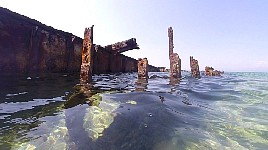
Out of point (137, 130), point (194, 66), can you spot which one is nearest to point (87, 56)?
point (137, 130)

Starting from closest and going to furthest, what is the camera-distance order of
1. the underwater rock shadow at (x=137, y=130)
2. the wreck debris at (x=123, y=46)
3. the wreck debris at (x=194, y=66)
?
the underwater rock shadow at (x=137, y=130) < the wreck debris at (x=123, y=46) < the wreck debris at (x=194, y=66)

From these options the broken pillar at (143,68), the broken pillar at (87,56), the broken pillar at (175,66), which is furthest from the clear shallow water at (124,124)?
the broken pillar at (175,66)

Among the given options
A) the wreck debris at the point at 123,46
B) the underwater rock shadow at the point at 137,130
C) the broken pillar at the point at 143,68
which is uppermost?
the wreck debris at the point at 123,46

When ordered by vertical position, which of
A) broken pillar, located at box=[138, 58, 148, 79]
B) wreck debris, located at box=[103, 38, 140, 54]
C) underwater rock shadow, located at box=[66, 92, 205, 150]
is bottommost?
underwater rock shadow, located at box=[66, 92, 205, 150]

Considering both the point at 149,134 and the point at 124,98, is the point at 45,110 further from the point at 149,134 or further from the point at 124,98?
the point at 149,134

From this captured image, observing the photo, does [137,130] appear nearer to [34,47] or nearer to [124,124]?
[124,124]

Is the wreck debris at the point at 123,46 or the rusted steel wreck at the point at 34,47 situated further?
the wreck debris at the point at 123,46

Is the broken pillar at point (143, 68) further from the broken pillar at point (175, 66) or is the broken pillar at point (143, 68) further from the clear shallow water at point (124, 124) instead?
the clear shallow water at point (124, 124)

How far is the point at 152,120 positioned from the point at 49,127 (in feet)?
5.67

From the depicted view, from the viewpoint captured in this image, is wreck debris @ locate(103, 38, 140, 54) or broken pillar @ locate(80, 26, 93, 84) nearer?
broken pillar @ locate(80, 26, 93, 84)

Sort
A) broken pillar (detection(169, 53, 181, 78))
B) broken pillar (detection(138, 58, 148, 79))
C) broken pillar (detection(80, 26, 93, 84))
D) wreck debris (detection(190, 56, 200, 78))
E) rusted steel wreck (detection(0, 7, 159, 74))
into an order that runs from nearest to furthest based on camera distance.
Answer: rusted steel wreck (detection(0, 7, 159, 74)) < broken pillar (detection(80, 26, 93, 84)) < broken pillar (detection(138, 58, 148, 79)) < broken pillar (detection(169, 53, 181, 78)) < wreck debris (detection(190, 56, 200, 78))

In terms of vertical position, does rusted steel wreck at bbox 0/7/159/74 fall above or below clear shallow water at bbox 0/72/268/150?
above

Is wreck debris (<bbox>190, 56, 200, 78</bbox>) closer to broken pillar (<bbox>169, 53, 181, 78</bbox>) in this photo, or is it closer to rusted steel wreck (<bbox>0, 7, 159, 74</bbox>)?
broken pillar (<bbox>169, 53, 181, 78</bbox>)

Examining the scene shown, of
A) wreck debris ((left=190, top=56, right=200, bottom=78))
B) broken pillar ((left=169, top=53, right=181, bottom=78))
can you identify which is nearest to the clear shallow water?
broken pillar ((left=169, top=53, right=181, bottom=78))
